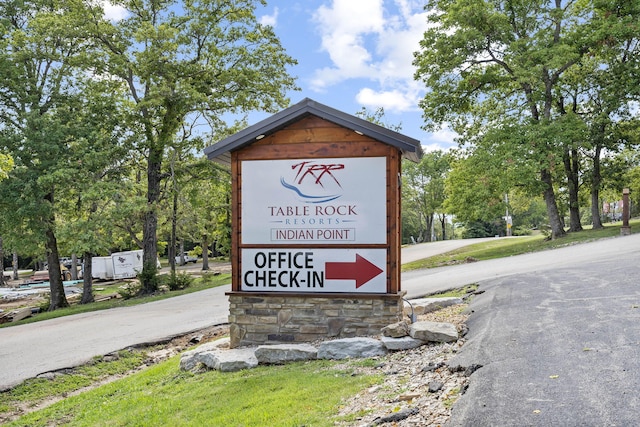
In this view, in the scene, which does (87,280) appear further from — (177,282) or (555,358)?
(555,358)

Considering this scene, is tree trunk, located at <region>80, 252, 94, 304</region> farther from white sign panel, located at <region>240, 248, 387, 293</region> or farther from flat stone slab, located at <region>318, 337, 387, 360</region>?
flat stone slab, located at <region>318, 337, 387, 360</region>

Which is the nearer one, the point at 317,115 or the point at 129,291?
the point at 317,115

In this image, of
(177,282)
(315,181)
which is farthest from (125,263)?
(315,181)

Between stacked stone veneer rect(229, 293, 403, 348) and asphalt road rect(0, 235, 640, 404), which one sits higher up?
stacked stone veneer rect(229, 293, 403, 348)

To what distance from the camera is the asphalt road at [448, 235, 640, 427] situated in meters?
3.96

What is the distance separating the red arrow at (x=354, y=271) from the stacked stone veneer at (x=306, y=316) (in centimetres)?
32

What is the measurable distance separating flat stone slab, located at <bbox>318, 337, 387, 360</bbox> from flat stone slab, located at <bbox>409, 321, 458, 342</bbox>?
0.52m

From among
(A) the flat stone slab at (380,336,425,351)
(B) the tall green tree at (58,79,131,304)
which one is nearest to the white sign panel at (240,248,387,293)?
(A) the flat stone slab at (380,336,425,351)

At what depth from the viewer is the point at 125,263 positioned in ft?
122

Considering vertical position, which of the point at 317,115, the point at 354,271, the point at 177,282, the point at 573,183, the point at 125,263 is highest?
the point at 573,183

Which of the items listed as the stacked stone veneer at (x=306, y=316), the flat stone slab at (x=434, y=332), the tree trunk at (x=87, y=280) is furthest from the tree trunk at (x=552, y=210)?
the tree trunk at (x=87, y=280)

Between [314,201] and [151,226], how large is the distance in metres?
16.9

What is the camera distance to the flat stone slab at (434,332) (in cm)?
717

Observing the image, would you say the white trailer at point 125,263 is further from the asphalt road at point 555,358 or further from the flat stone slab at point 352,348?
the asphalt road at point 555,358
